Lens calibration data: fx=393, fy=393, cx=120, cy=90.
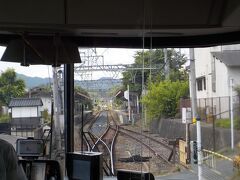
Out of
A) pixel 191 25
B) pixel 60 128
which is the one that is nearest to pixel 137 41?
pixel 191 25

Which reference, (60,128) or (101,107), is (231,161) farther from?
(60,128)

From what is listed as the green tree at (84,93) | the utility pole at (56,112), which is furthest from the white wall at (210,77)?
the utility pole at (56,112)

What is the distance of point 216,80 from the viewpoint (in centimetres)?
325

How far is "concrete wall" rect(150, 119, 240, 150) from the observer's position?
3.19m

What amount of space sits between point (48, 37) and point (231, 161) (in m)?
1.77

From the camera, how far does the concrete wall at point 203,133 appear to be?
319 cm

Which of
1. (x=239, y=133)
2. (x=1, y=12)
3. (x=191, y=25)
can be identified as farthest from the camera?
(x=239, y=133)

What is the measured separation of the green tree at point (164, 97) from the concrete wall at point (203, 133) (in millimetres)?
82

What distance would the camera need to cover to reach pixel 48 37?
3121mm

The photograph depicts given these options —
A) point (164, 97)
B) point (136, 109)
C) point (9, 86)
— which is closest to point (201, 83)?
point (164, 97)

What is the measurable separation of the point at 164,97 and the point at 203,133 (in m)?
0.43

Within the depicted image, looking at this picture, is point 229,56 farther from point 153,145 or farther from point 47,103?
point 47,103

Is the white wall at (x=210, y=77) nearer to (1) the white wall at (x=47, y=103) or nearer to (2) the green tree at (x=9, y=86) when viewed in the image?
(1) the white wall at (x=47, y=103)

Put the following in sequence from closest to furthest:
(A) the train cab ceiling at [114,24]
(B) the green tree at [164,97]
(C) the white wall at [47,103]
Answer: (A) the train cab ceiling at [114,24]
(B) the green tree at [164,97]
(C) the white wall at [47,103]
